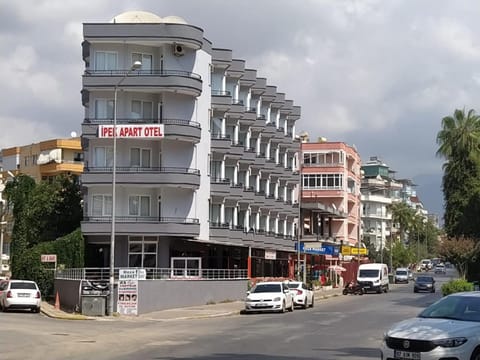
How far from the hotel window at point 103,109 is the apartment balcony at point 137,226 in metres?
6.85

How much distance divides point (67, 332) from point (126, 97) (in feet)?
99.5

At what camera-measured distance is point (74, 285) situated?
4356 centimetres

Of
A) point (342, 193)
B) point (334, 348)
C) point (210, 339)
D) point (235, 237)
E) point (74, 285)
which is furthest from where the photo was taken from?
point (342, 193)

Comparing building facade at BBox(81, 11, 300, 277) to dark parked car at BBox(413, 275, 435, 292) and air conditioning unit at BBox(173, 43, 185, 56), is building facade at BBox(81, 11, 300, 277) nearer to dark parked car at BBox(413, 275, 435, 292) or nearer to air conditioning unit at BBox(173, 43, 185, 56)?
air conditioning unit at BBox(173, 43, 185, 56)

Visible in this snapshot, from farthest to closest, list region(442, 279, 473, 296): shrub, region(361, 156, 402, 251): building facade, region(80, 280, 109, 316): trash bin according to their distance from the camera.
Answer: region(361, 156, 402, 251): building facade < region(442, 279, 473, 296): shrub < region(80, 280, 109, 316): trash bin

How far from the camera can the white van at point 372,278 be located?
71.6 m

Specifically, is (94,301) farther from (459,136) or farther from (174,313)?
(459,136)

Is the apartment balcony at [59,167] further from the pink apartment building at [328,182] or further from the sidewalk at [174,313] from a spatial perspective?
the sidewalk at [174,313]

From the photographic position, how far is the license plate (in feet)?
43.5

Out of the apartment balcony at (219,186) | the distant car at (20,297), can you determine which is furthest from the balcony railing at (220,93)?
the distant car at (20,297)

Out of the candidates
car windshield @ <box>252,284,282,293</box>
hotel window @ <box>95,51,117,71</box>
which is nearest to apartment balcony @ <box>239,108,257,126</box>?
hotel window @ <box>95,51,117,71</box>

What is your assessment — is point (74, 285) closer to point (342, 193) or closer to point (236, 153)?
point (236, 153)

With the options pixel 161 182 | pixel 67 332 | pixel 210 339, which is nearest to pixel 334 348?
pixel 210 339

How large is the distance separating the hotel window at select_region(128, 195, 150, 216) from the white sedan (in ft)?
141
